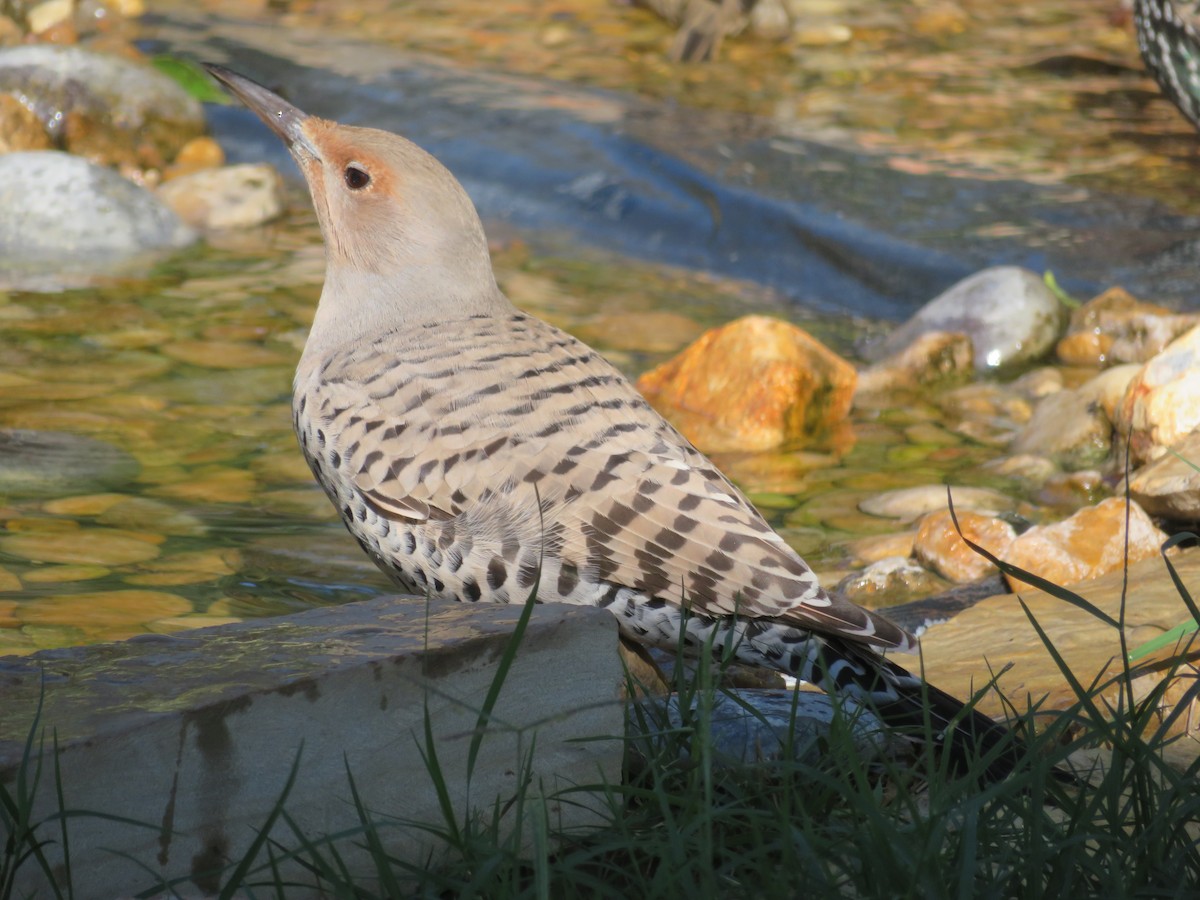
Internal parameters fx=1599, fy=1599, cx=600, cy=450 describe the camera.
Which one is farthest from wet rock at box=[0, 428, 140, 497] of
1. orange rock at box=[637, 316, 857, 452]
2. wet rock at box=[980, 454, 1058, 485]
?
wet rock at box=[980, 454, 1058, 485]

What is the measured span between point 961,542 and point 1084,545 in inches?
13.1

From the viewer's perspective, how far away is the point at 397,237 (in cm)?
416

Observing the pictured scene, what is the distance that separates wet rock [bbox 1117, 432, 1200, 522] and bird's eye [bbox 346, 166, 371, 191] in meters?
2.25

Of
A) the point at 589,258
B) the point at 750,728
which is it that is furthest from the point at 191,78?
the point at 750,728

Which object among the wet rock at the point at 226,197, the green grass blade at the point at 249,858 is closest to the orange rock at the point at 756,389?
the wet rock at the point at 226,197

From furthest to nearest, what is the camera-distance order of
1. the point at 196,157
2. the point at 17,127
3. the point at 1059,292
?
the point at 196,157
the point at 17,127
the point at 1059,292

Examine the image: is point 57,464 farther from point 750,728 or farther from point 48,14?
point 48,14

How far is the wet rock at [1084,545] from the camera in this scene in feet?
14.2

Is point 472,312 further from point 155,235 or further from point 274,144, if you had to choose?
point 274,144

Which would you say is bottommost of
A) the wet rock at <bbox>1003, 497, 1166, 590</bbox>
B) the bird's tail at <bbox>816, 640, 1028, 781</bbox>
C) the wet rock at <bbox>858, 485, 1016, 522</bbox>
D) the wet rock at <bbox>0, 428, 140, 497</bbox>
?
the wet rock at <bbox>0, 428, 140, 497</bbox>

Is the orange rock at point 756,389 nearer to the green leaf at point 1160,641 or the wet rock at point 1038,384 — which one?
the wet rock at point 1038,384

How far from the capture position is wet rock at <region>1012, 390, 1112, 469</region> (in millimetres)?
5391

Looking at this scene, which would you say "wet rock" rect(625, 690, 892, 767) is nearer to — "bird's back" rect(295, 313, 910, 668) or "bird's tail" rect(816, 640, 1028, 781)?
"bird's tail" rect(816, 640, 1028, 781)

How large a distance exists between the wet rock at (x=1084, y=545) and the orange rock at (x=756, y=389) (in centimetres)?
148
